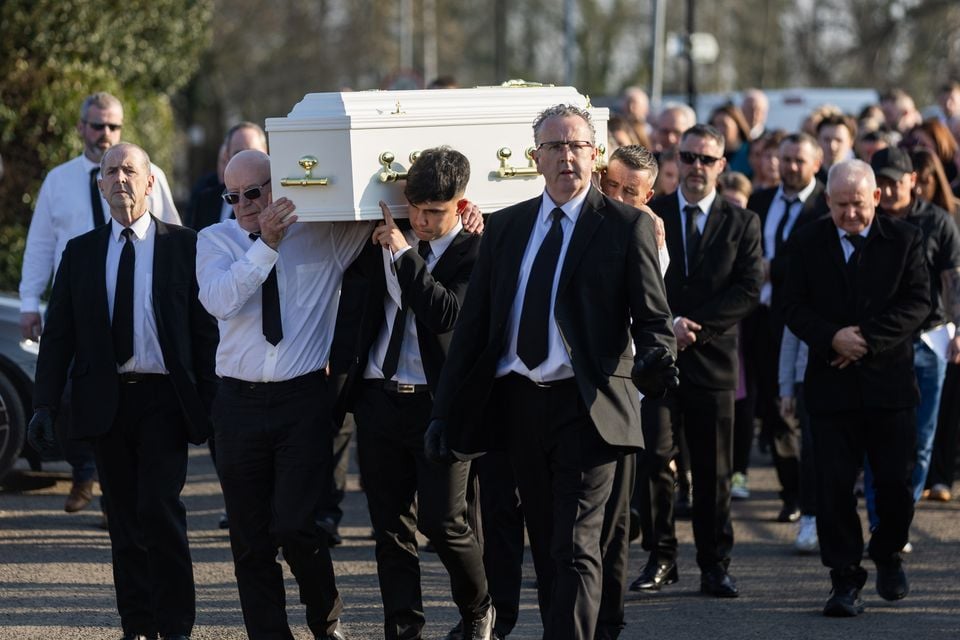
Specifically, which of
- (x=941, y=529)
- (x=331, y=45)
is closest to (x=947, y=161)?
(x=941, y=529)

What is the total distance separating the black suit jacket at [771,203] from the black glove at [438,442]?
336 centimetres

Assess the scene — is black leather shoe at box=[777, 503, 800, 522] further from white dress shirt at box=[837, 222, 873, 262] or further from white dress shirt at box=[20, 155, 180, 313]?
white dress shirt at box=[20, 155, 180, 313]

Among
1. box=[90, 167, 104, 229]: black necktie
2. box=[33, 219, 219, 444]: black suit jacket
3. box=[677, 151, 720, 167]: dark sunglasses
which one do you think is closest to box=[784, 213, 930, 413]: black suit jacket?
box=[677, 151, 720, 167]: dark sunglasses

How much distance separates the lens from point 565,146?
5695 millimetres

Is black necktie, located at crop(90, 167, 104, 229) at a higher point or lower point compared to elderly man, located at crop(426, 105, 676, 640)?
higher

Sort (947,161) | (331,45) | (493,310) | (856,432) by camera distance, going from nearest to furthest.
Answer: (493,310) → (856,432) → (947,161) → (331,45)

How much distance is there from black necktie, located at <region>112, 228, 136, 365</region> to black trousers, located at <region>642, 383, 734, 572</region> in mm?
2562

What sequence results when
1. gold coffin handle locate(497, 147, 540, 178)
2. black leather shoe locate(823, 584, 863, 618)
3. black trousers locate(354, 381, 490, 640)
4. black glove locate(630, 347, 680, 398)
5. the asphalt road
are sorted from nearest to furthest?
1. black glove locate(630, 347, 680, 398)
2. black trousers locate(354, 381, 490, 640)
3. gold coffin handle locate(497, 147, 540, 178)
4. the asphalt road
5. black leather shoe locate(823, 584, 863, 618)

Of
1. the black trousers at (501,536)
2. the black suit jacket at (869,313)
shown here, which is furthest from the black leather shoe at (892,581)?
the black trousers at (501,536)

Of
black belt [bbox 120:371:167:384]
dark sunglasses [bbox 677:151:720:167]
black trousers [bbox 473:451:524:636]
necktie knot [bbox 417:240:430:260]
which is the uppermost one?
dark sunglasses [bbox 677:151:720:167]

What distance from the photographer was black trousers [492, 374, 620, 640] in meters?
5.57

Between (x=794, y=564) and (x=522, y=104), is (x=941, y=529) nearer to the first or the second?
(x=794, y=564)

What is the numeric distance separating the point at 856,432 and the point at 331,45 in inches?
1740

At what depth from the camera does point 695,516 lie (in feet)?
25.6
